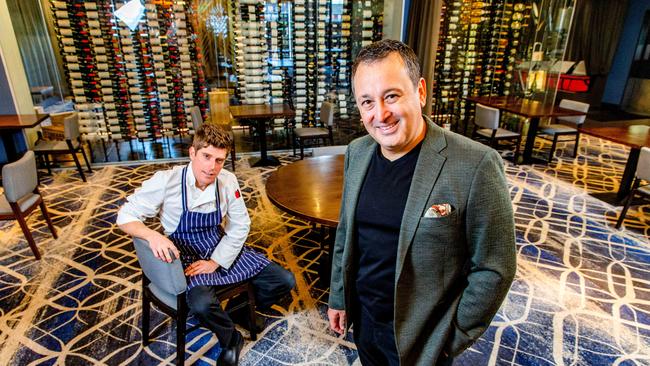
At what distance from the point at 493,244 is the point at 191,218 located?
161cm

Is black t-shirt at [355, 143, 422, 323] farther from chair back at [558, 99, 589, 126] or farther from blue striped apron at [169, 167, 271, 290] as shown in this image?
chair back at [558, 99, 589, 126]

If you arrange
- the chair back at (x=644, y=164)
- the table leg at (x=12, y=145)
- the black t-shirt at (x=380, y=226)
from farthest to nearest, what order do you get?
the table leg at (x=12, y=145) → the chair back at (x=644, y=164) → the black t-shirt at (x=380, y=226)

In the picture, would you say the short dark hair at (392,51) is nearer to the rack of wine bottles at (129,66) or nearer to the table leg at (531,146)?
the table leg at (531,146)

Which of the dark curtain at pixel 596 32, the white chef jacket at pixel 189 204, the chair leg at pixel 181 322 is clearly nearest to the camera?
the chair leg at pixel 181 322

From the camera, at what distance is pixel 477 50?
7309mm

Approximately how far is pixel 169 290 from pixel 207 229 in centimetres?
44

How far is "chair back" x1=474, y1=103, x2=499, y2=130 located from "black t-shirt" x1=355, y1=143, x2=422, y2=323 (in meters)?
4.82

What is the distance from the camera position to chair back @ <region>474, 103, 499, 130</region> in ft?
17.7

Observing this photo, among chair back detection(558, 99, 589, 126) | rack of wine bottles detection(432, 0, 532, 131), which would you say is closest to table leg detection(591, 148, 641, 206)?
chair back detection(558, 99, 589, 126)

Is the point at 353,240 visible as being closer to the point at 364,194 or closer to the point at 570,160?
the point at 364,194

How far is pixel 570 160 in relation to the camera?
6.09 metres

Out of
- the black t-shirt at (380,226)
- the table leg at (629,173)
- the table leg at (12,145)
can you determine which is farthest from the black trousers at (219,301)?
the table leg at (12,145)

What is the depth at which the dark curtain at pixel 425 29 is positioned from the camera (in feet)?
19.5

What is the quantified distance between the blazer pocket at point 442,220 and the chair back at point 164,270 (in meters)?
1.25
